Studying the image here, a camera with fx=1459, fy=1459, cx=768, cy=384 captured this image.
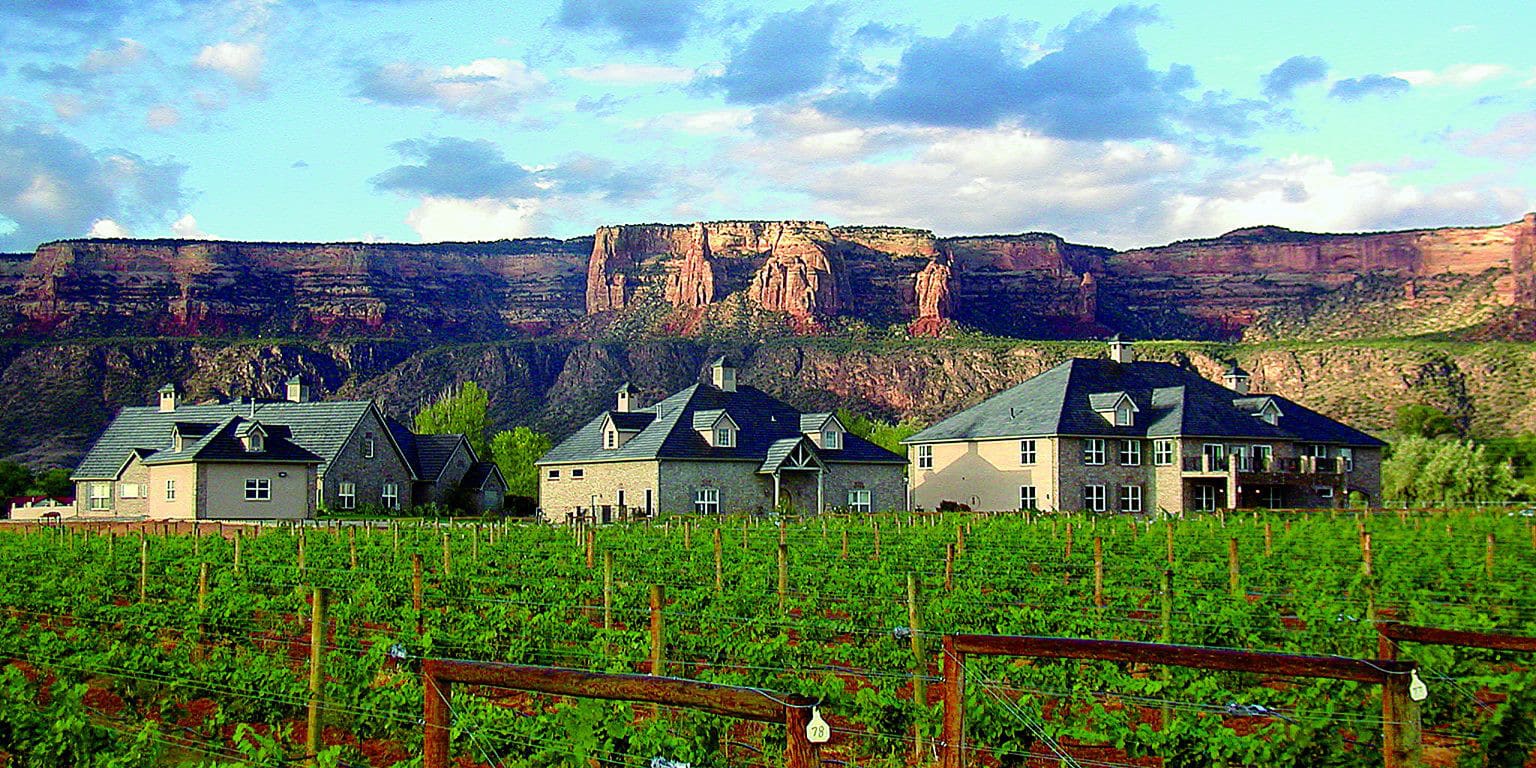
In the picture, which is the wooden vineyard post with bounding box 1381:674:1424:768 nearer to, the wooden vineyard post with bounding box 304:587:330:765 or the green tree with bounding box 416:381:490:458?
the wooden vineyard post with bounding box 304:587:330:765

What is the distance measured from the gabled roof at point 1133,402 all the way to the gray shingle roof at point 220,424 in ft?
81.6

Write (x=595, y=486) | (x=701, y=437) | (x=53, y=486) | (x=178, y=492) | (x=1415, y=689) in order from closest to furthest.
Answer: (x=1415, y=689) → (x=178, y=492) → (x=701, y=437) → (x=595, y=486) → (x=53, y=486)

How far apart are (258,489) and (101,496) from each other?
1146cm

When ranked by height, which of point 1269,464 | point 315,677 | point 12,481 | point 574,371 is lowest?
point 315,677

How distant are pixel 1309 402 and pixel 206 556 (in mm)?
88699

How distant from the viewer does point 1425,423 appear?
8988 cm

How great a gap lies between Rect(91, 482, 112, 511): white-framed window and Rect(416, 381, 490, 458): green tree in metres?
24.9

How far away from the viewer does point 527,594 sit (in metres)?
20.6

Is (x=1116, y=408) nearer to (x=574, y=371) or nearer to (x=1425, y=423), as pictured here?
(x=1425, y=423)

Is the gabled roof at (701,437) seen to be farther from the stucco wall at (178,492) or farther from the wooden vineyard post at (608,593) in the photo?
the wooden vineyard post at (608,593)

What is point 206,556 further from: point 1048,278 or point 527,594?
point 1048,278

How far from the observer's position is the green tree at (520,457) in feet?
266

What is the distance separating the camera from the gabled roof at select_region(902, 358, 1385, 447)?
2346 inches

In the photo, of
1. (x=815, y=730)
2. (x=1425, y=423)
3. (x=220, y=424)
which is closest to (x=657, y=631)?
(x=815, y=730)
